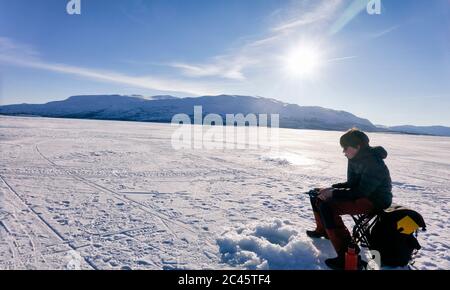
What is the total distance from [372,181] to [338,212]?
1.86 feet

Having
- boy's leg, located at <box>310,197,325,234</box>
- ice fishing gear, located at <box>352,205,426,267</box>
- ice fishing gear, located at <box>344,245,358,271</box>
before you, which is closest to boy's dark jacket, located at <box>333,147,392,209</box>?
ice fishing gear, located at <box>352,205,426,267</box>

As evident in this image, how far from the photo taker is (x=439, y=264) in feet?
13.3

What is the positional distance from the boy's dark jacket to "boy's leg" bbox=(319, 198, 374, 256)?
7cm

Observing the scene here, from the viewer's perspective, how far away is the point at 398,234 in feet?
12.5

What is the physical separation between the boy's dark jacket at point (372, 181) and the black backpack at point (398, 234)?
169mm

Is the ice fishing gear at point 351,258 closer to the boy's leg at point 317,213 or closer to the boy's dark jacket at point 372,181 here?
the boy's dark jacket at point 372,181

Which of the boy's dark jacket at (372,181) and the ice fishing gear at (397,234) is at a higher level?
the boy's dark jacket at (372,181)

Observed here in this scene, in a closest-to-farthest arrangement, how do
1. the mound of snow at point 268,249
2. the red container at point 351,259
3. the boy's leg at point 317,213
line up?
the red container at point 351,259 < the mound of snow at point 268,249 < the boy's leg at point 317,213

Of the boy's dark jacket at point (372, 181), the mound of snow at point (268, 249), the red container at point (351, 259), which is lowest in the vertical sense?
the mound of snow at point (268, 249)

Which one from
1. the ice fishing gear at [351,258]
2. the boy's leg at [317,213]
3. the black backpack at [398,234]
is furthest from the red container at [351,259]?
the boy's leg at [317,213]

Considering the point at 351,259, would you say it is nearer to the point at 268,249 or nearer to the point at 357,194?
the point at 357,194

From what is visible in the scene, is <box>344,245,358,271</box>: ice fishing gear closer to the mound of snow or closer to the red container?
the red container

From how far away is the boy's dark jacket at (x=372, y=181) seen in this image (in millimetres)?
3795
